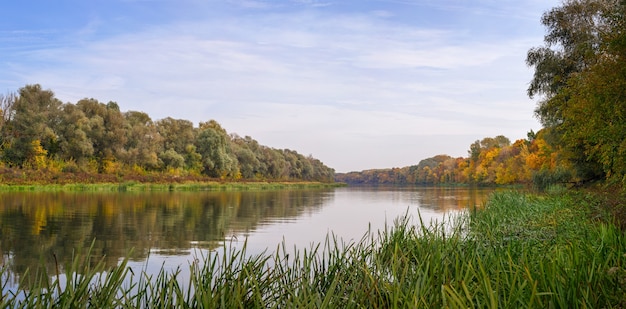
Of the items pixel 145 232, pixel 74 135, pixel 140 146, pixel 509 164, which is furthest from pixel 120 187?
pixel 509 164

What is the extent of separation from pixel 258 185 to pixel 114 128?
26.1 m

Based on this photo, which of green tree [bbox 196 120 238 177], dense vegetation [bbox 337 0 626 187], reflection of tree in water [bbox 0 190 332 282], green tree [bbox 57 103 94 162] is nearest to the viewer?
reflection of tree in water [bbox 0 190 332 282]

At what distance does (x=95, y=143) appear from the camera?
2315 inches

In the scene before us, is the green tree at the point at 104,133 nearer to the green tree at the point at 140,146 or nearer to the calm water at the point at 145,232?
the green tree at the point at 140,146

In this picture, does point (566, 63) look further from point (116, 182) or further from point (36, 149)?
point (36, 149)

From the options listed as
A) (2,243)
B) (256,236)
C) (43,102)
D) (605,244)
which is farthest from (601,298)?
(43,102)

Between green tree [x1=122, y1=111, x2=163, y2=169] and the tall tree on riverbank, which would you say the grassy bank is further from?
the tall tree on riverbank

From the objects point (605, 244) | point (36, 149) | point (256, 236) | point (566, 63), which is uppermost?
point (566, 63)

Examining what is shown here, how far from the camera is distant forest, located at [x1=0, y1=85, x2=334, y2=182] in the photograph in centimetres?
5088

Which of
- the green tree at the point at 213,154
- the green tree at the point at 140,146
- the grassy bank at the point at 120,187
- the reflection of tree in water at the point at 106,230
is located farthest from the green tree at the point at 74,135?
the reflection of tree in water at the point at 106,230

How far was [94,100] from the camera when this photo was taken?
2372 inches

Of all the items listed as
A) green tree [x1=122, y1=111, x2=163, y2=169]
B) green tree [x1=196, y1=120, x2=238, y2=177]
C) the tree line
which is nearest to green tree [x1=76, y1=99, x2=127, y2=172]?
green tree [x1=122, y1=111, x2=163, y2=169]

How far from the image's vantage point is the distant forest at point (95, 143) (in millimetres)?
50875

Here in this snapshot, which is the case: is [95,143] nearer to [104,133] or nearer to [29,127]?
[104,133]
